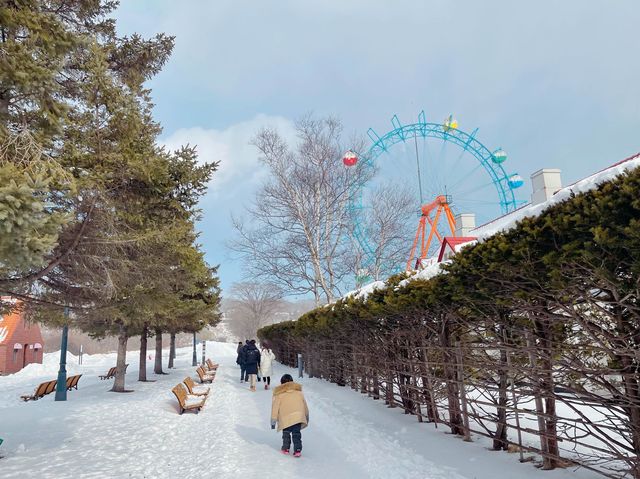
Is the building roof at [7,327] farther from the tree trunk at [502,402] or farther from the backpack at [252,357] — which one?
the tree trunk at [502,402]

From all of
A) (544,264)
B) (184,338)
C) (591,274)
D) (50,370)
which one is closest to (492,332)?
(544,264)

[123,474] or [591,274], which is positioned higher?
[591,274]

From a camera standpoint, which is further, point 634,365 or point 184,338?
point 184,338

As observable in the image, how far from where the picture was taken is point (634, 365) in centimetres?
370

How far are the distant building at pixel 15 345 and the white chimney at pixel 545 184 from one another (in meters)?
35.4

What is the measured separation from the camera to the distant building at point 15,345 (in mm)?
35125

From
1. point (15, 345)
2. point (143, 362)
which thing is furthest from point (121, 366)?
point (15, 345)

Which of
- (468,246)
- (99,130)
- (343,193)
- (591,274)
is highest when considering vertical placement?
(343,193)

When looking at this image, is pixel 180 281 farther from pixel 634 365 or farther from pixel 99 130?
pixel 634 365

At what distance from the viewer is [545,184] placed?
16672 millimetres

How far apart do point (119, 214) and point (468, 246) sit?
521cm

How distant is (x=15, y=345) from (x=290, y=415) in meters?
38.9

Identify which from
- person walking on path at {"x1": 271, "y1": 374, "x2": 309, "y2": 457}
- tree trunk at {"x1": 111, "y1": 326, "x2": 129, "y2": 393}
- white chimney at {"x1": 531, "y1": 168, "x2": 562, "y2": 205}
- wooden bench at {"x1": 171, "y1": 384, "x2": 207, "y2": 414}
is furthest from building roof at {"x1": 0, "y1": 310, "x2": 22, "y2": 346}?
white chimney at {"x1": 531, "y1": 168, "x2": 562, "y2": 205}

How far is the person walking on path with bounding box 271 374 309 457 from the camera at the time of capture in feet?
22.2
